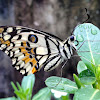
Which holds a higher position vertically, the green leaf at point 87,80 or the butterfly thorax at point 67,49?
the butterfly thorax at point 67,49

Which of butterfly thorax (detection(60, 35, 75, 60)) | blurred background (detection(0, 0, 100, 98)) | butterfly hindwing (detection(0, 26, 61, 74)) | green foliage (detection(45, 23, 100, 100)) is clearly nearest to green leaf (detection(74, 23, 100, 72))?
green foliage (detection(45, 23, 100, 100))

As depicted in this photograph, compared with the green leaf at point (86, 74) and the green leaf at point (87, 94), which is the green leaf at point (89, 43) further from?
A: the green leaf at point (87, 94)

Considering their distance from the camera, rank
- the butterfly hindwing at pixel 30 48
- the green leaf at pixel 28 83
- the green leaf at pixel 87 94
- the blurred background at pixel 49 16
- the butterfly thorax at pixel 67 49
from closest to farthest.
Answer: the green leaf at pixel 87 94, the green leaf at pixel 28 83, the butterfly thorax at pixel 67 49, the butterfly hindwing at pixel 30 48, the blurred background at pixel 49 16

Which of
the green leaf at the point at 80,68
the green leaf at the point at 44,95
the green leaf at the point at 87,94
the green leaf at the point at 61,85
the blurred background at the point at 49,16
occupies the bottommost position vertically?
the green leaf at the point at 44,95

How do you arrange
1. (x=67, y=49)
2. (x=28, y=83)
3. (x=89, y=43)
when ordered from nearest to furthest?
(x=89, y=43)
(x=28, y=83)
(x=67, y=49)

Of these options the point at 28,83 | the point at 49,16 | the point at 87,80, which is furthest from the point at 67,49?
the point at 49,16

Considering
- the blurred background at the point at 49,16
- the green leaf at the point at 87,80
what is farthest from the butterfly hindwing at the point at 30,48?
the blurred background at the point at 49,16

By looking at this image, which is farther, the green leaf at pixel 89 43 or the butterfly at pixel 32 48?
the butterfly at pixel 32 48

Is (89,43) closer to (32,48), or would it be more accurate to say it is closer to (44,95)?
(44,95)
